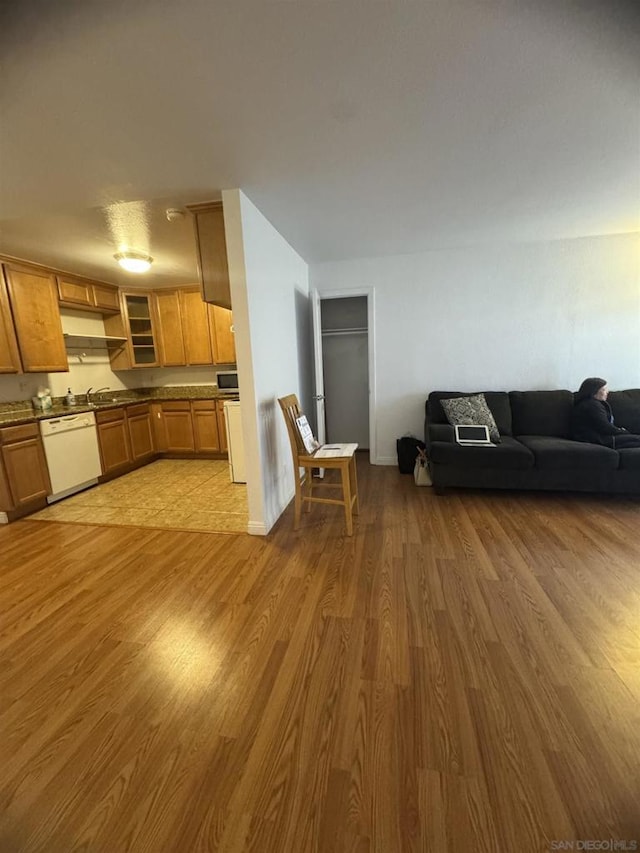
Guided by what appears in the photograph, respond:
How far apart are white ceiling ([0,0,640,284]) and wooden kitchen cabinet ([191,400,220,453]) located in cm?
237

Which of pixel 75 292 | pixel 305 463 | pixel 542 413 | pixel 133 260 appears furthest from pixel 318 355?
pixel 75 292

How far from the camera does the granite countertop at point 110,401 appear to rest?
3.40 meters

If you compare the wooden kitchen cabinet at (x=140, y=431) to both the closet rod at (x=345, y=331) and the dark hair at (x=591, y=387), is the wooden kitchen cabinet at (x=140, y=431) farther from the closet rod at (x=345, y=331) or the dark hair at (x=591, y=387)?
the dark hair at (x=591, y=387)

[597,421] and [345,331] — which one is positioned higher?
A: [345,331]

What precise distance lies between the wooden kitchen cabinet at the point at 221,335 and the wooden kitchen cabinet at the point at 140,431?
1226mm

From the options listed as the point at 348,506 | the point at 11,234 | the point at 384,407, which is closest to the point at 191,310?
the point at 11,234

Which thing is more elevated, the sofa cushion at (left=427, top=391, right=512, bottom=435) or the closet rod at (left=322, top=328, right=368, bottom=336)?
the closet rod at (left=322, top=328, right=368, bottom=336)

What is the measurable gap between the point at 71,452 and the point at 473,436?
13.4ft

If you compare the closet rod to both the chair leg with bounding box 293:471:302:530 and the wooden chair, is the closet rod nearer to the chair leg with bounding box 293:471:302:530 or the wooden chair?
the wooden chair

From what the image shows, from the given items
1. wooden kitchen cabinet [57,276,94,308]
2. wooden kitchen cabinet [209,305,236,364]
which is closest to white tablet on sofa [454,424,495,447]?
wooden kitchen cabinet [209,305,236,364]

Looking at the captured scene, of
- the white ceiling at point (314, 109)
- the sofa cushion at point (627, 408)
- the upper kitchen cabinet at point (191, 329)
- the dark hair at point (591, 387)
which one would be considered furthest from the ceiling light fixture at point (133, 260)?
the sofa cushion at point (627, 408)

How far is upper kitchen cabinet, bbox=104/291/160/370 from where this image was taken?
181 inches

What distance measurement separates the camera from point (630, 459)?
272 cm

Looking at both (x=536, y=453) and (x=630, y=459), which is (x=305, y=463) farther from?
(x=630, y=459)
